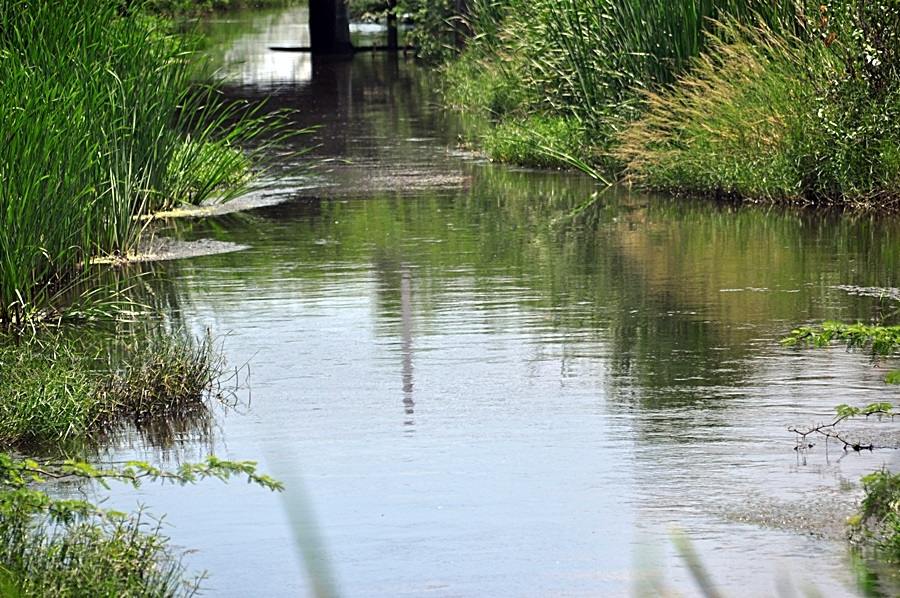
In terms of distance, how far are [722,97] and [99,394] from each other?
32.2 ft

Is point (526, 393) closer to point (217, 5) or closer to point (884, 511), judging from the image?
point (884, 511)

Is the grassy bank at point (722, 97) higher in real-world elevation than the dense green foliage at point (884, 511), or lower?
higher

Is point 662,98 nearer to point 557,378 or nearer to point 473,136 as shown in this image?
point 473,136

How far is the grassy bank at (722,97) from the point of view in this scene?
16.1 m

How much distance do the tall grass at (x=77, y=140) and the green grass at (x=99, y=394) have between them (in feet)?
4.71

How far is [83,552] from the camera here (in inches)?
236

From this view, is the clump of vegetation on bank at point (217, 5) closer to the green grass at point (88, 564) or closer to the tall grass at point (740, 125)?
the tall grass at point (740, 125)

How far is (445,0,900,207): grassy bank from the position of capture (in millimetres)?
16141

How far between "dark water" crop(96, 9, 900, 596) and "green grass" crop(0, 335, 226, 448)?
12.3 inches

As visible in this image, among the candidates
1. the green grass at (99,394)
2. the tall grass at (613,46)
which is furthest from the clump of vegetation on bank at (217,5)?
the green grass at (99,394)

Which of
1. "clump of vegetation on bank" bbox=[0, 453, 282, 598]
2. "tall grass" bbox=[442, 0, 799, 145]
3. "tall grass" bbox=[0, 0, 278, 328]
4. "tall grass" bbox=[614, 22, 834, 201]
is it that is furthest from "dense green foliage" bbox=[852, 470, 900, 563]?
"tall grass" bbox=[442, 0, 799, 145]

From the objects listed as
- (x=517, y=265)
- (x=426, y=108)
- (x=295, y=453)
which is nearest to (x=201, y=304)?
(x=517, y=265)

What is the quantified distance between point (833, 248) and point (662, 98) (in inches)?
192

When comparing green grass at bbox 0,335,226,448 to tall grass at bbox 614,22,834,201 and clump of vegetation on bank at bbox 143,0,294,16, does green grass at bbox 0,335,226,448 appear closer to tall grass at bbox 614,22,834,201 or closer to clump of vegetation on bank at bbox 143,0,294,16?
tall grass at bbox 614,22,834,201
